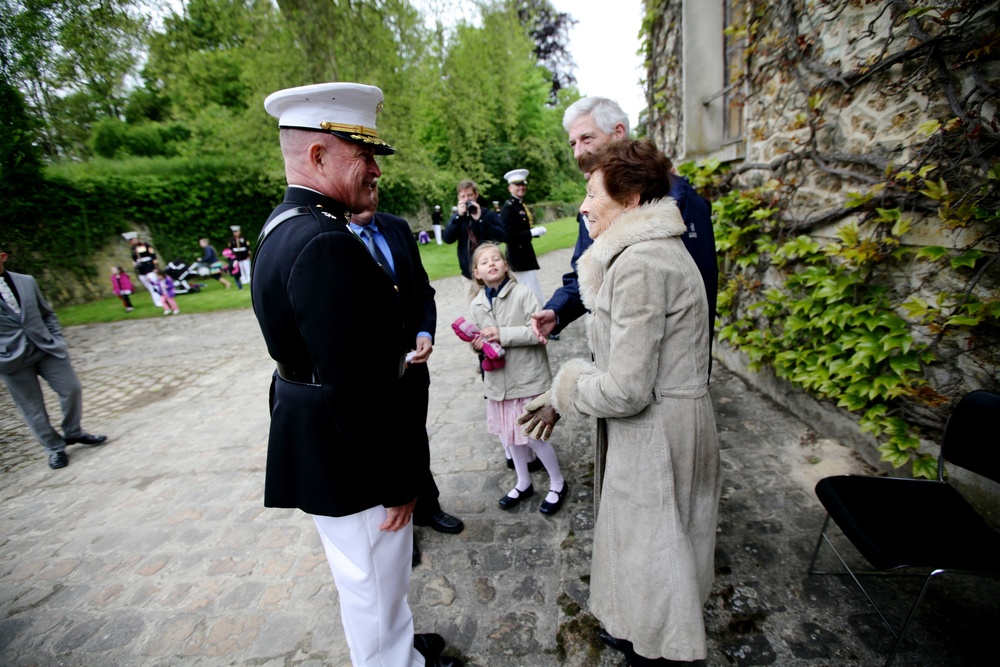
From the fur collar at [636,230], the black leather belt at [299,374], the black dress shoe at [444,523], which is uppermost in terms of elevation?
the fur collar at [636,230]

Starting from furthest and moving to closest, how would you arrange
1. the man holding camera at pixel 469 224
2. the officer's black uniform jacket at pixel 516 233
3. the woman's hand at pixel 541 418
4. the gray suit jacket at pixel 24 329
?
the officer's black uniform jacket at pixel 516 233 < the man holding camera at pixel 469 224 < the gray suit jacket at pixel 24 329 < the woman's hand at pixel 541 418

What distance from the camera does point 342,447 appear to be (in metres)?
1.69

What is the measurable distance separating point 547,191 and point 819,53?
3082 centimetres

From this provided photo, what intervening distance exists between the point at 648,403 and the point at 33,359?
6099 mm

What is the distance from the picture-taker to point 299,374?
1.66m

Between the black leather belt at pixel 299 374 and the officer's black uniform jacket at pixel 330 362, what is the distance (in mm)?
13

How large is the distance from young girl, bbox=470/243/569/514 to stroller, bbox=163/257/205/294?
679 inches

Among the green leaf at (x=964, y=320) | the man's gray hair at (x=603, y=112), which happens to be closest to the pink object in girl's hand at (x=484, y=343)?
the man's gray hair at (x=603, y=112)

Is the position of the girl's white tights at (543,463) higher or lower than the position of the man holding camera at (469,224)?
lower

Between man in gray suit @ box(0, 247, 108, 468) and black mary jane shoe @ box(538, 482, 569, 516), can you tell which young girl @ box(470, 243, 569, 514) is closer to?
black mary jane shoe @ box(538, 482, 569, 516)

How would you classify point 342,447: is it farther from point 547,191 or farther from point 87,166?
point 547,191

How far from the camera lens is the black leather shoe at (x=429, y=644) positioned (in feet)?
7.21

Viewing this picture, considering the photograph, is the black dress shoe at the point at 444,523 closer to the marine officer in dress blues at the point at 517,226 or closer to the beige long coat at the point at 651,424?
the beige long coat at the point at 651,424

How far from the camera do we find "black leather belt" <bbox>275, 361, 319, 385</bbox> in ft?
5.37
